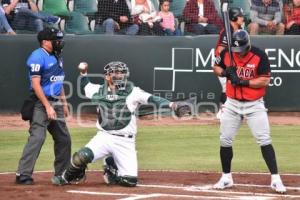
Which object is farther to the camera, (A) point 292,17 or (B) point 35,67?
(A) point 292,17

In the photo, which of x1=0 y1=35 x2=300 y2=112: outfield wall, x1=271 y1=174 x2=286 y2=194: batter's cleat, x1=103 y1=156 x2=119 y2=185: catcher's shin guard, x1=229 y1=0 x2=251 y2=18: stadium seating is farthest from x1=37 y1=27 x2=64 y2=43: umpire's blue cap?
x1=229 y1=0 x2=251 y2=18: stadium seating

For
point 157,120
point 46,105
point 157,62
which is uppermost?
point 46,105

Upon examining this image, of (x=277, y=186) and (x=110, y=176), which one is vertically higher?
(x=277, y=186)

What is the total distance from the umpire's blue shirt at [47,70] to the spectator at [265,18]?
9.22 meters

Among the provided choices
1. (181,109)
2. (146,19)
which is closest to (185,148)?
(181,109)

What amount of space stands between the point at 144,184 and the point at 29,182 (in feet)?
4.59

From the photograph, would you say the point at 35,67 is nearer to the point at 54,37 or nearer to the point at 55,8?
the point at 54,37

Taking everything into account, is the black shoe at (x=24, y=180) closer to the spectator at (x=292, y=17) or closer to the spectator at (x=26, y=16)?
the spectator at (x=26, y=16)

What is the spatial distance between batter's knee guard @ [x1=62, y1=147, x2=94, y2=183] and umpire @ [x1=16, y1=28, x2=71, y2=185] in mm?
345

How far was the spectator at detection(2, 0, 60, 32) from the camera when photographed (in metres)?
17.8

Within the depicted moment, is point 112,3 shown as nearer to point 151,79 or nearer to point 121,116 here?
point 151,79

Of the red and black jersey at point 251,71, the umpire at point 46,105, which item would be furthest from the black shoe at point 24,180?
the red and black jersey at point 251,71

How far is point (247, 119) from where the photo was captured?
32.1ft

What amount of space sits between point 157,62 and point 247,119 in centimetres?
842
